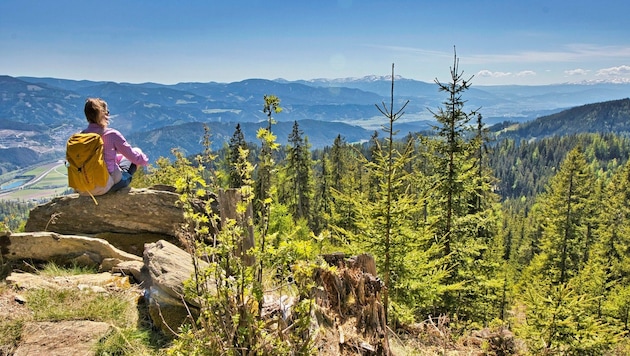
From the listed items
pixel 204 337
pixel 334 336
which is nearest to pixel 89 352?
pixel 204 337

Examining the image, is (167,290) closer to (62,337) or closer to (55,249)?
(62,337)

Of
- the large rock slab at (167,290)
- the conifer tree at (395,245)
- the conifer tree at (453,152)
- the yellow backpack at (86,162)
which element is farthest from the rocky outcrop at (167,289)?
the conifer tree at (453,152)

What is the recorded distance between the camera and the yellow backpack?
6121 mm

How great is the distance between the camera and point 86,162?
630cm

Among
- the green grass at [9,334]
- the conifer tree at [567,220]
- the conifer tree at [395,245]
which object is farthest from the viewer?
the conifer tree at [567,220]

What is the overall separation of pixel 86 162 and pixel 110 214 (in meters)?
1.43

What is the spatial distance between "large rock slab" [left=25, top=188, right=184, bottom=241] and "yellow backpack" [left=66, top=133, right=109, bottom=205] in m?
0.75

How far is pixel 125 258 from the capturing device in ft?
21.3

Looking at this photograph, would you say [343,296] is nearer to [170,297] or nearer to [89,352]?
[170,297]

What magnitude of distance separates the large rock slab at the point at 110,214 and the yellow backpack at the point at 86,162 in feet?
2.48

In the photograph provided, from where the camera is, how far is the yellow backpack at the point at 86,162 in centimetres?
612

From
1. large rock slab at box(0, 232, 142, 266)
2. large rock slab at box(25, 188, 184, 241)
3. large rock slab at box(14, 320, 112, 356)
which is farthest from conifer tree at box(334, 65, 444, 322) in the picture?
large rock slab at box(14, 320, 112, 356)

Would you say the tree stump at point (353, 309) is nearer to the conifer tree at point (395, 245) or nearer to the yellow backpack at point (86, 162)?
the conifer tree at point (395, 245)

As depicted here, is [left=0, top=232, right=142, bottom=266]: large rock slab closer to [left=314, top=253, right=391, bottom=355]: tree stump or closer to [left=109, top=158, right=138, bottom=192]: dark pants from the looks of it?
[left=109, top=158, right=138, bottom=192]: dark pants
